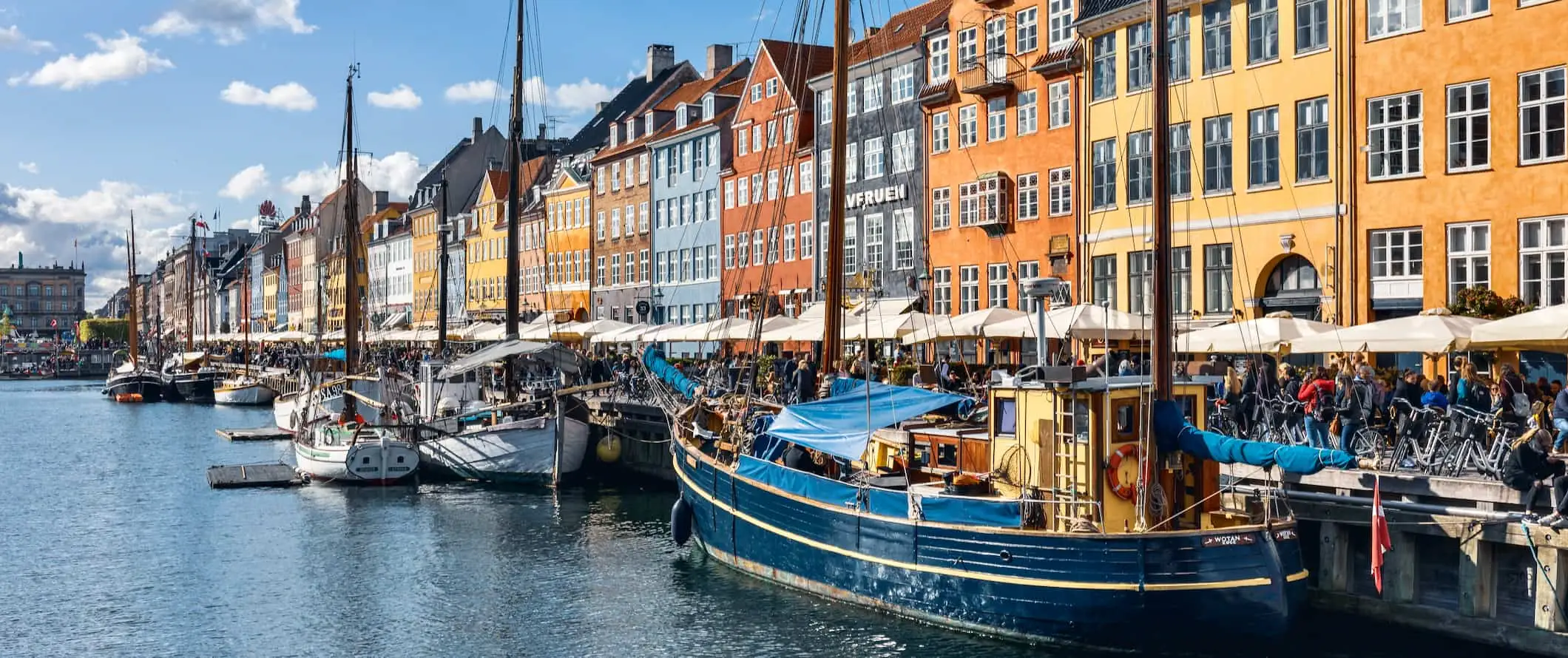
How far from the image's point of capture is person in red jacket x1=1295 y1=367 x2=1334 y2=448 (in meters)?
24.4

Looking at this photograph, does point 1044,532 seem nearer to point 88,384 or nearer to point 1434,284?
point 1434,284

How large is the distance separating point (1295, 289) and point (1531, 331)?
15496mm

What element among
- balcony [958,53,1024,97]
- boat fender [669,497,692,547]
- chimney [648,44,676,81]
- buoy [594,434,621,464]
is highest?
chimney [648,44,676,81]

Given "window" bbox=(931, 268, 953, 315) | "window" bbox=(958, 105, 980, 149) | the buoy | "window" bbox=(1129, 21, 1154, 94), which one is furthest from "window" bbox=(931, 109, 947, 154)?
the buoy

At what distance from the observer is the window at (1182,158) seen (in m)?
40.8

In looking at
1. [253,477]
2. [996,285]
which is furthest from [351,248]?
[996,285]

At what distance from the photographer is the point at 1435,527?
2081 centimetres

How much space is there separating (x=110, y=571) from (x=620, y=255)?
52.8 meters

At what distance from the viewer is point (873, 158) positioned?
2238 inches

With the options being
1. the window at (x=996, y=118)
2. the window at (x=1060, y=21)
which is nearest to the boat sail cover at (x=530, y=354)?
the window at (x=996, y=118)

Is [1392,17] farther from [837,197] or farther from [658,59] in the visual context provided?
[658,59]

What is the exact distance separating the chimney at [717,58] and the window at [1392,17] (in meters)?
51.6

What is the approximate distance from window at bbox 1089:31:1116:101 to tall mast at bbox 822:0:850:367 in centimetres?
1577

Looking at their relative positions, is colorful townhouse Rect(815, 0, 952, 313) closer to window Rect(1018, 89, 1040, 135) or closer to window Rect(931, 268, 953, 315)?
window Rect(931, 268, 953, 315)
